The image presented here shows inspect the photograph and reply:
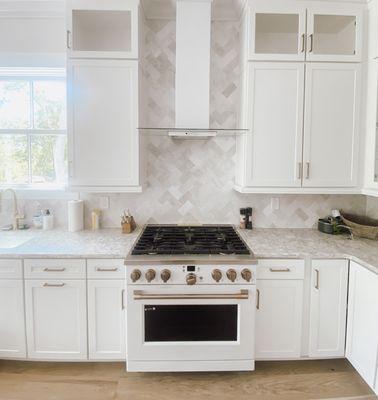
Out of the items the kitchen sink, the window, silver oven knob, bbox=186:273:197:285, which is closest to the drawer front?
the kitchen sink

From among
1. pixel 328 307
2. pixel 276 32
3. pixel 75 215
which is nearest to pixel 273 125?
pixel 276 32

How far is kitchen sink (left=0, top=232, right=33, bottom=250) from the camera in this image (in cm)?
228

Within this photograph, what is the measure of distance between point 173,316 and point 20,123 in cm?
234

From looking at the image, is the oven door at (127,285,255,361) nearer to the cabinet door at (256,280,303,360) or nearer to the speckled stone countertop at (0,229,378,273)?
the cabinet door at (256,280,303,360)

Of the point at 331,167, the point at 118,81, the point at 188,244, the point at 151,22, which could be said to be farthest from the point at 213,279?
the point at 151,22

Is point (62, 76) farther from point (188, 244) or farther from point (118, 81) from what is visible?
point (188, 244)

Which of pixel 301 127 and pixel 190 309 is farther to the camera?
pixel 301 127

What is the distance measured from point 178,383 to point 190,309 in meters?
0.57

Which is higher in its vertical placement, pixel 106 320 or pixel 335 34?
pixel 335 34

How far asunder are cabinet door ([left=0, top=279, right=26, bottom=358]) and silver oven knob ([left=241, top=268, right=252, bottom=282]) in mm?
1557

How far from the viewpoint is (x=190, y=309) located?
1987 millimetres

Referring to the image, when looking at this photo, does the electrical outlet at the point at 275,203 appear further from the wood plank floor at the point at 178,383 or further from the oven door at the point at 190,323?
the wood plank floor at the point at 178,383

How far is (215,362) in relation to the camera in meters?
2.02

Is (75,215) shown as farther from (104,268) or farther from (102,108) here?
(102,108)
